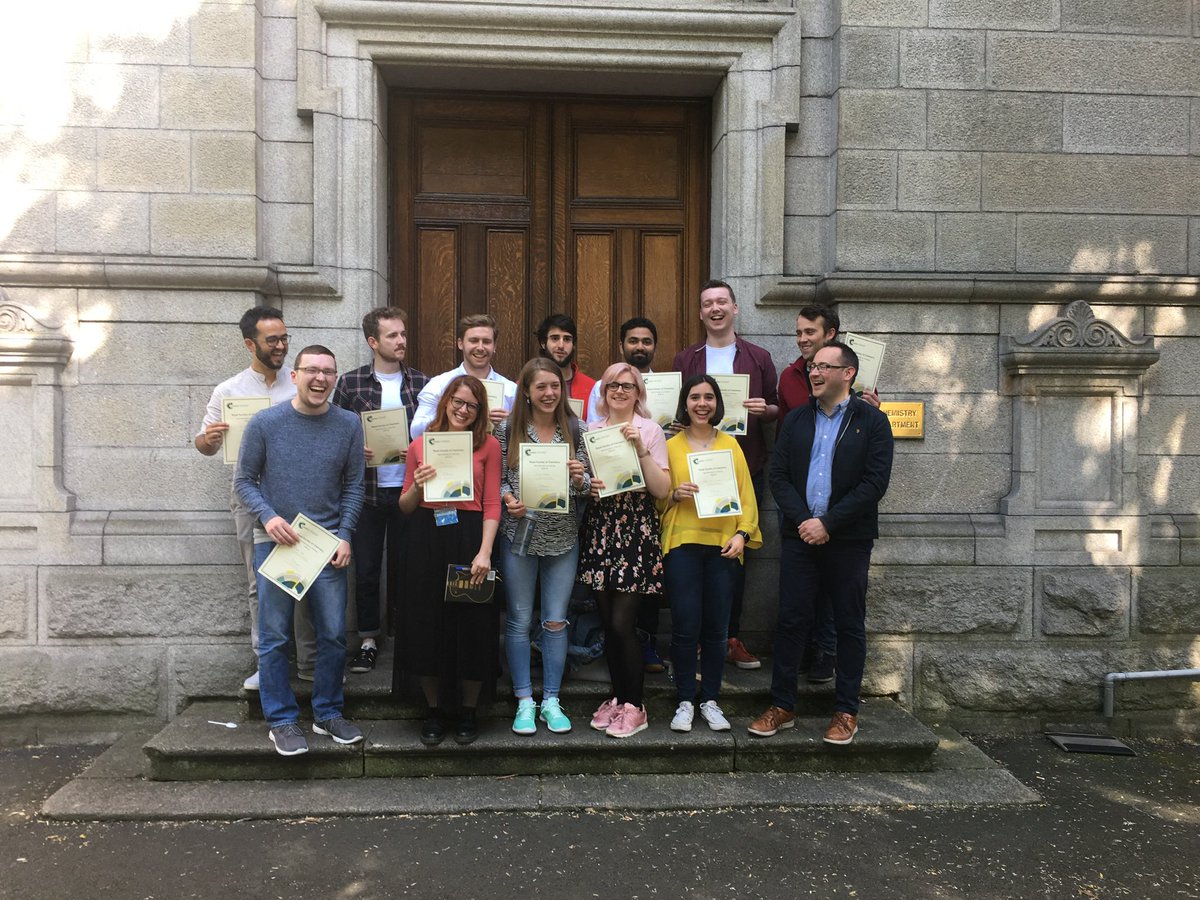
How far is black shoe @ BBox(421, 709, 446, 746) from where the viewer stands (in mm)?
4621

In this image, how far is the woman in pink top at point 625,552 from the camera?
4.73m

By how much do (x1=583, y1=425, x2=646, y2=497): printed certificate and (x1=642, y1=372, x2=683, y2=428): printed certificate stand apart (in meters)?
0.57

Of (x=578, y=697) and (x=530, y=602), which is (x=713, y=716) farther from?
(x=530, y=602)

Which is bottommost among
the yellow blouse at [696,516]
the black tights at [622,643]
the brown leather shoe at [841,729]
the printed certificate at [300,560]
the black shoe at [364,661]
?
the brown leather shoe at [841,729]

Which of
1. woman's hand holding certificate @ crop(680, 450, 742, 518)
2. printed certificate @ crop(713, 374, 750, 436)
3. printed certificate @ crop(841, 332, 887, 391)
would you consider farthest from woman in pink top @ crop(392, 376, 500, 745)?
printed certificate @ crop(841, 332, 887, 391)

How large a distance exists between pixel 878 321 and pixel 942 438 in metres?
0.88

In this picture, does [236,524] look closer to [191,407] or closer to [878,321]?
[191,407]

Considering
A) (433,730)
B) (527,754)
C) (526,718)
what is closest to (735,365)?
(526,718)

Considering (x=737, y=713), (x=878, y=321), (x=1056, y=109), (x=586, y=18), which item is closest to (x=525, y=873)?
(x=737, y=713)

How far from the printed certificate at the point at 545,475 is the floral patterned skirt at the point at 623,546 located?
0.97ft

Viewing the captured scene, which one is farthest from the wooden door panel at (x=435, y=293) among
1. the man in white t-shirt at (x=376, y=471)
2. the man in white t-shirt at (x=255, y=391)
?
the man in white t-shirt at (x=255, y=391)

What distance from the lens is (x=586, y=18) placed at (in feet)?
18.9

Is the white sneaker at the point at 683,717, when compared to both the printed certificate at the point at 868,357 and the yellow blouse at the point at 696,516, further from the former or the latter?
the printed certificate at the point at 868,357

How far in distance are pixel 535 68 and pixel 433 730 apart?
421 centimetres
